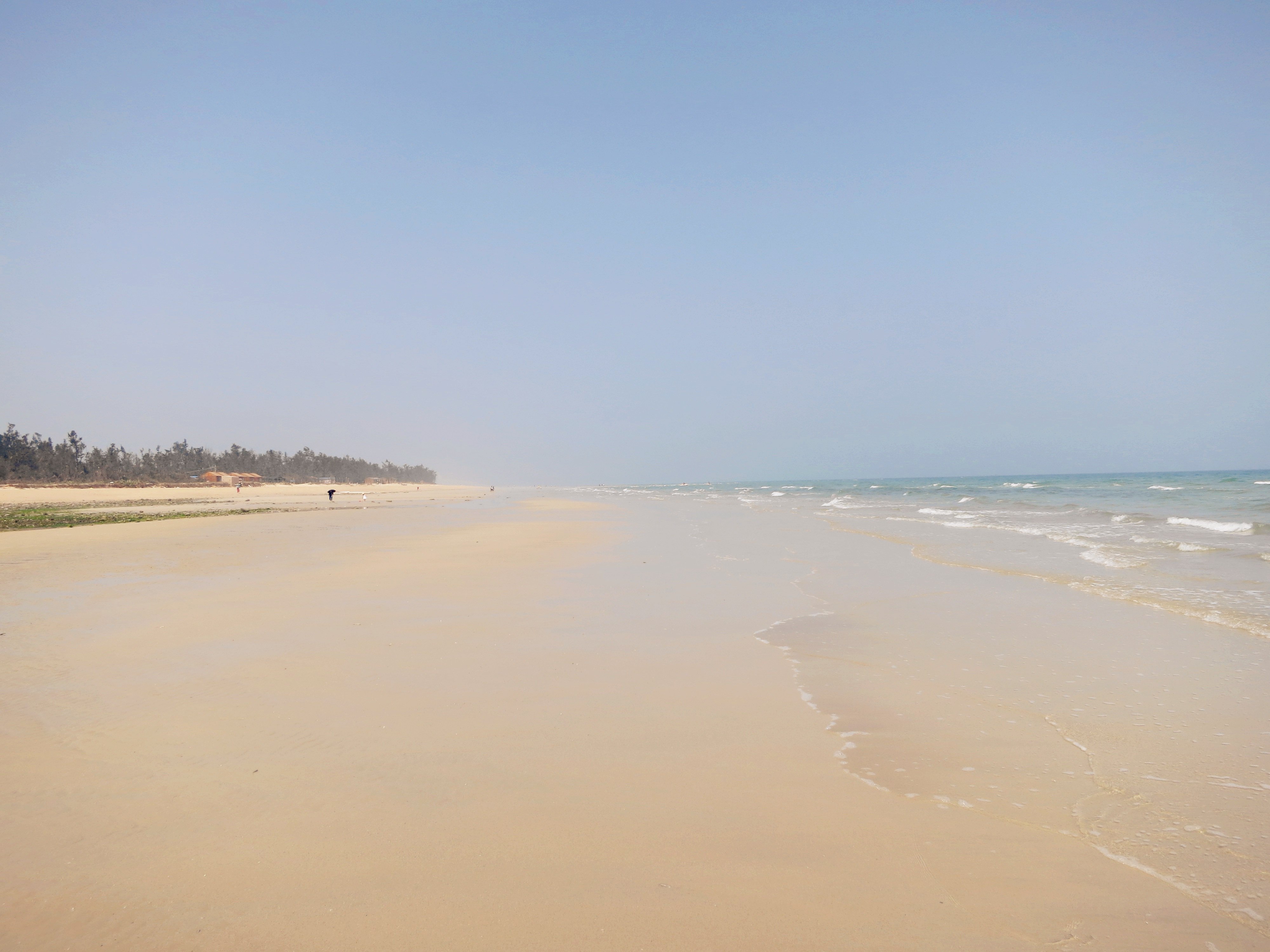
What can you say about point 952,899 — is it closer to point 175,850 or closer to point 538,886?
point 538,886

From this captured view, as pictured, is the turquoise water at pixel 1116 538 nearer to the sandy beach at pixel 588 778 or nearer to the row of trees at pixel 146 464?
the sandy beach at pixel 588 778

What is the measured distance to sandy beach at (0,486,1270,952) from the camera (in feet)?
8.33

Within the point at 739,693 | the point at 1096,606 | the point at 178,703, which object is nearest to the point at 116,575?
the point at 178,703

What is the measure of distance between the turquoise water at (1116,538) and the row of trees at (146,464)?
253 ft

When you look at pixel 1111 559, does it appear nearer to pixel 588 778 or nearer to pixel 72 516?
pixel 588 778

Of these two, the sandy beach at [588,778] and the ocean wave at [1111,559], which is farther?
Result: the ocean wave at [1111,559]

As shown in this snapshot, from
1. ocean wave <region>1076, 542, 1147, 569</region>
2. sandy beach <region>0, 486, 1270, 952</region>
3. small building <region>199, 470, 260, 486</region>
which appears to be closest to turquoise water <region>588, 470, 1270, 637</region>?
ocean wave <region>1076, 542, 1147, 569</region>

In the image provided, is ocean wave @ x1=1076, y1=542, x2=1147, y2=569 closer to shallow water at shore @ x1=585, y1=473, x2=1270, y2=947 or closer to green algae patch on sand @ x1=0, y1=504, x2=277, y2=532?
shallow water at shore @ x1=585, y1=473, x2=1270, y2=947

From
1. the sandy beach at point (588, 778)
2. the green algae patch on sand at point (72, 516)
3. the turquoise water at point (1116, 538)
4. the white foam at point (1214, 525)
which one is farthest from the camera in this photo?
the green algae patch on sand at point (72, 516)

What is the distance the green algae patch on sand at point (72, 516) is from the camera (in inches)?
846

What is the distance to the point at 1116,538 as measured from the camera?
55.4 ft

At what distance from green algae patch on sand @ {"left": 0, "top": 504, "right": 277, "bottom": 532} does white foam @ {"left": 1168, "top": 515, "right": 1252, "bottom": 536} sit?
35763mm

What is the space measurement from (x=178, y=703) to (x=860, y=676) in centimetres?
570

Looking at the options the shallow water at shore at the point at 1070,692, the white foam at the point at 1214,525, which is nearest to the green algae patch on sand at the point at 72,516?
the shallow water at shore at the point at 1070,692
